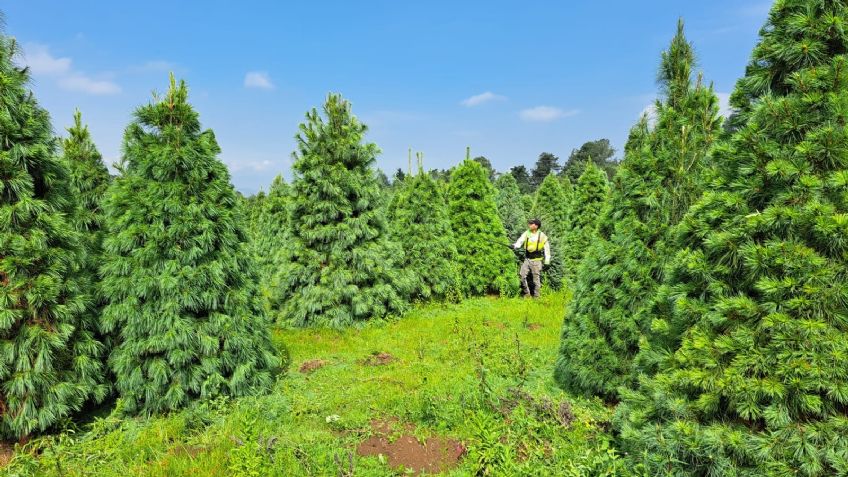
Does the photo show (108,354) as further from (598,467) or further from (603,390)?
(603,390)

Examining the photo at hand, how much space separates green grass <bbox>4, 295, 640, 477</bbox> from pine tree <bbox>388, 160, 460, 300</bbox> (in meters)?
4.66

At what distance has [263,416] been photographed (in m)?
5.29

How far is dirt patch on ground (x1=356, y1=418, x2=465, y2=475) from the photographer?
4391 millimetres

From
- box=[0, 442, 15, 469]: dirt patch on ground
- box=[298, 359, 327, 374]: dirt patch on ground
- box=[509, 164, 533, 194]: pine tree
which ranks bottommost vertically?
box=[298, 359, 327, 374]: dirt patch on ground

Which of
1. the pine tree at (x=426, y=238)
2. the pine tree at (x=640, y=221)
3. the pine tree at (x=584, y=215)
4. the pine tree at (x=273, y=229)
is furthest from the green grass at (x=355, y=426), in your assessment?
the pine tree at (x=273, y=229)

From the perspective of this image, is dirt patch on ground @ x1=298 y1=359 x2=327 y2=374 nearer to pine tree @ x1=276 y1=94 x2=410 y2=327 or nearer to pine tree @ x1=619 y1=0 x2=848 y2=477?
pine tree @ x1=276 y1=94 x2=410 y2=327

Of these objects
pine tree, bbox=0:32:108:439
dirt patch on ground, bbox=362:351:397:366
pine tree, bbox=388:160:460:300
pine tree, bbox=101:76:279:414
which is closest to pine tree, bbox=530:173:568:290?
pine tree, bbox=388:160:460:300

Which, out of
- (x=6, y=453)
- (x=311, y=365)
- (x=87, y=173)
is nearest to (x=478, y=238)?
(x=311, y=365)

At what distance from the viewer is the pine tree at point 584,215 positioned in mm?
13812

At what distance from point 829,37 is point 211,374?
22.7ft

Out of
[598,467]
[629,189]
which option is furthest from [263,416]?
[629,189]

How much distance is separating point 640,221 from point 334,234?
6864mm

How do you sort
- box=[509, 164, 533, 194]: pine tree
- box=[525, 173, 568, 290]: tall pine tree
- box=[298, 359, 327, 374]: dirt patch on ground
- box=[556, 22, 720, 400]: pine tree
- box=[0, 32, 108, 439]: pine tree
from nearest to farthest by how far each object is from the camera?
box=[0, 32, 108, 439]: pine tree, box=[556, 22, 720, 400]: pine tree, box=[298, 359, 327, 374]: dirt patch on ground, box=[525, 173, 568, 290]: tall pine tree, box=[509, 164, 533, 194]: pine tree

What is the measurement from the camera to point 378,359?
25.5 feet
